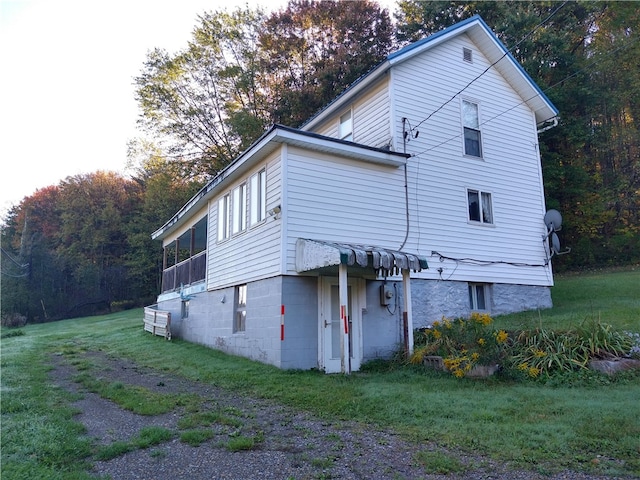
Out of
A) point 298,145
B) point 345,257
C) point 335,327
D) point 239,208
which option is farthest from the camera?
point 239,208

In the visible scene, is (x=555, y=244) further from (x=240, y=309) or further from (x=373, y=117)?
(x=240, y=309)

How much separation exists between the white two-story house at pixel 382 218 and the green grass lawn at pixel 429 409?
1.18 m

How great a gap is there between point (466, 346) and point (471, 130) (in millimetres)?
7682

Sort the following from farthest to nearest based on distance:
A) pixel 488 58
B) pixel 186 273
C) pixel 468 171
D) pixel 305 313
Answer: pixel 186 273
pixel 488 58
pixel 468 171
pixel 305 313

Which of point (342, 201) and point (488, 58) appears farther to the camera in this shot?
point (488, 58)

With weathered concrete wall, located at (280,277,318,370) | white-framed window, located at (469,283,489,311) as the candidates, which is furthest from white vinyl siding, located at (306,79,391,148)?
weathered concrete wall, located at (280,277,318,370)

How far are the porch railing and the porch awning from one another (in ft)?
19.7

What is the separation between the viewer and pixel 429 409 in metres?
6.01

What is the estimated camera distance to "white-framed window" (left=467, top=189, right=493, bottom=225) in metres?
13.1

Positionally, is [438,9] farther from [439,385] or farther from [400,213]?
[439,385]

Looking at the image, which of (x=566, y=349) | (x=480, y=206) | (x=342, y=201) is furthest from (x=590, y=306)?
(x=342, y=201)

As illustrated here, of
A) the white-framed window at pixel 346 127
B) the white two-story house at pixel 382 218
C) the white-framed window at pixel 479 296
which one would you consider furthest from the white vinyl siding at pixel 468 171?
the white-framed window at pixel 346 127

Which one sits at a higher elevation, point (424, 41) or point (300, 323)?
point (424, 41)

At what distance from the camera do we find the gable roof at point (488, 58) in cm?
1255
